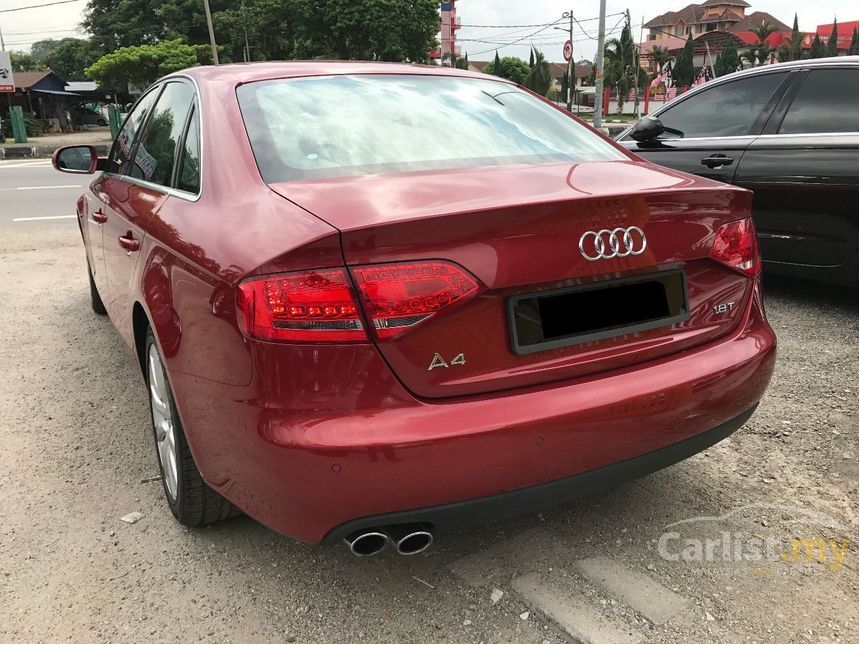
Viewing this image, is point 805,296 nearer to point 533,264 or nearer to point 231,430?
point 533,264

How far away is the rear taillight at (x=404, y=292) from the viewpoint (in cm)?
156

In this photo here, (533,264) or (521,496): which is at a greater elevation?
(533,264)

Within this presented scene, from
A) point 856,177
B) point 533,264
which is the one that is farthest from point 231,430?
point 856,177

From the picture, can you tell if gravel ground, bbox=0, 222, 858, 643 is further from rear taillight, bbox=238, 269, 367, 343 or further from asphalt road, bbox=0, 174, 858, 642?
rear taillight, bbox=238, 269, 367, 343

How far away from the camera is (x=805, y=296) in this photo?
4.73 m

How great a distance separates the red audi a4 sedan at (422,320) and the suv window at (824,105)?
2665mm

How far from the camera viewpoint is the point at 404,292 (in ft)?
5.15

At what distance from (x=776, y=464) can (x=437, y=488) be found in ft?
5.44

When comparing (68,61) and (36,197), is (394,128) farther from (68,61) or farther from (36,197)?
(68,61)

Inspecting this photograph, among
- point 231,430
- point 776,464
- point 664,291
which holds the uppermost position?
point 664,291

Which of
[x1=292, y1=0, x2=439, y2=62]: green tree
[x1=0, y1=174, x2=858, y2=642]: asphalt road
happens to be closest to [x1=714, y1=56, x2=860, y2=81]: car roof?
[x1=0, y1=174, x2=858, y2=642]: asphalt road

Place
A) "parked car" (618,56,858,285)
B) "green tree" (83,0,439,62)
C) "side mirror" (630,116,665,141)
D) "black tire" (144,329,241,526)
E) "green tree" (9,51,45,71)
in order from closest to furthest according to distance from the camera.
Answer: "black tire" (144,329,241,526)
"parked car" (618,56,858,285)
"side mirror" (630,116,665,141)
"green tree" (83,0,439,62)
"green tree" (9,51,45,71)

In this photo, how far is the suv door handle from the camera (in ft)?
15.1

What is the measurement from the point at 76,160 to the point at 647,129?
3.51 m
